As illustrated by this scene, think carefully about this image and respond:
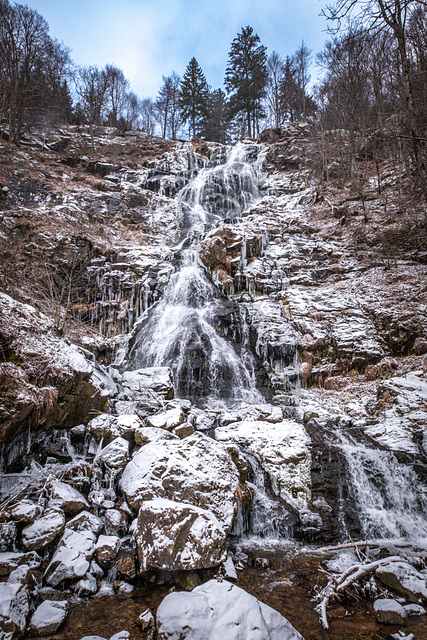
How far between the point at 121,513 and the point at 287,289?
1006cm

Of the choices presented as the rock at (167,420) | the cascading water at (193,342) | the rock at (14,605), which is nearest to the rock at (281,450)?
the rock at (167,420)

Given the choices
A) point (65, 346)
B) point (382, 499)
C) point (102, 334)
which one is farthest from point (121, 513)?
point (102, 334)

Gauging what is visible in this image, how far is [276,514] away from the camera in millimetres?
4992

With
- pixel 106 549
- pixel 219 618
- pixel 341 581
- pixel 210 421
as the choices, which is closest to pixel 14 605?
pixel 106 549

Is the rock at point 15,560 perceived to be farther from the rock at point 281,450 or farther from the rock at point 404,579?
the rock at point 404,579

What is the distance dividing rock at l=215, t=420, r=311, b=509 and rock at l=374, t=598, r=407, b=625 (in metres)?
1.94

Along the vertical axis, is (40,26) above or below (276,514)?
above

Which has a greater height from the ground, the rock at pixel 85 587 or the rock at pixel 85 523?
the rock at pixel 85 523

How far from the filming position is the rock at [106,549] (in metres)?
3.67

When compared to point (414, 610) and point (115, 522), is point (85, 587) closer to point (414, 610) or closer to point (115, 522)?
point (115, 522)

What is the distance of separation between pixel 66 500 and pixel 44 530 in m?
0.45

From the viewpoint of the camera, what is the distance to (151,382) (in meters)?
8.23

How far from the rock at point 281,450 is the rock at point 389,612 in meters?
1.94

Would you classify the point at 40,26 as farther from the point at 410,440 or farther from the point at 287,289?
the point at 410,440
